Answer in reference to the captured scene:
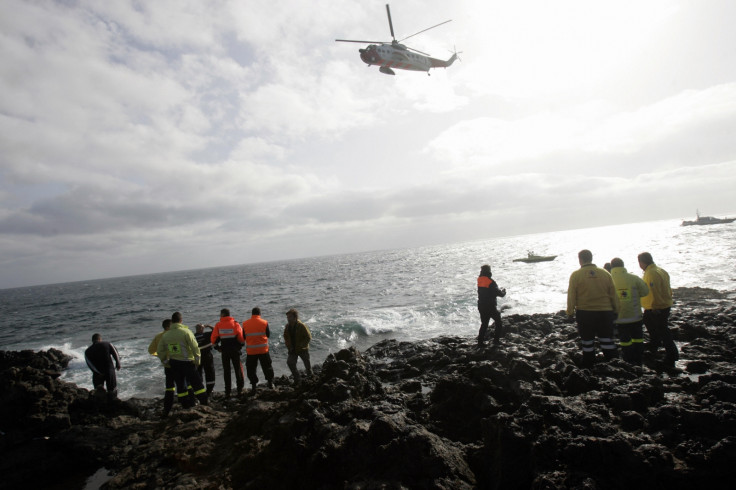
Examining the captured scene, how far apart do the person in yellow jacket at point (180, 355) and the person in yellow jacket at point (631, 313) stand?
30.5 feet

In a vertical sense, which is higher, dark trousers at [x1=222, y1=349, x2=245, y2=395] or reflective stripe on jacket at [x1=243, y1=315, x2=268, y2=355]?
reflective stripe on jacket at [x1=243, y1=315, x2=268, y2=355]

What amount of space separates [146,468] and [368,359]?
27.2 feet

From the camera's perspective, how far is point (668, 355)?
7.76m

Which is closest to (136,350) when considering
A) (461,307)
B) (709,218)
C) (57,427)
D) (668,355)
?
(57,427)

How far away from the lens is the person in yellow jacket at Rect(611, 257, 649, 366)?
291 inches

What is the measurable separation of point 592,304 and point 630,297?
1.12 meters

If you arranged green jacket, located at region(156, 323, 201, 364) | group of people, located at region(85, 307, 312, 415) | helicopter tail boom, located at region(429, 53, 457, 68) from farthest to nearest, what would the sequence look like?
helicopter tail boom, located at region(429, 53, 457, 68)
group of people, located at region(85, 307, 312, 415)
green jacket, located at region(156, 323, 201, 364)

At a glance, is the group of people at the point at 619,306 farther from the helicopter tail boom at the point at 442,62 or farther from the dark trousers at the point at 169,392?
the helicopter tail boom at the point at 442,62

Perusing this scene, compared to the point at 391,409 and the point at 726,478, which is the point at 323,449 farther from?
the point at 726,478

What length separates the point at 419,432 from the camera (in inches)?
162

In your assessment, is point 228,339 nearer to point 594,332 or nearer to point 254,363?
point 254,363

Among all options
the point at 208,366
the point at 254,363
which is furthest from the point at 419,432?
the point at 208,366

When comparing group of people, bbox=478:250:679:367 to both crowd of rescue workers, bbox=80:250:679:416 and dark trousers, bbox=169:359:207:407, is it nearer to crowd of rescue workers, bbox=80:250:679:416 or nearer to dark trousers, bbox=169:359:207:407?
crowd of rescue workers, bbox=80:250:679:416

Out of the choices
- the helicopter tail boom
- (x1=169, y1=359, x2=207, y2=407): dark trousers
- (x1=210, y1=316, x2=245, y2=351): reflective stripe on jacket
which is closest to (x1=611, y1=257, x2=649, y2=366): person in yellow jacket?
(x1=210, y1=316, x2=245, y2=351): reflective stripe on jacket
